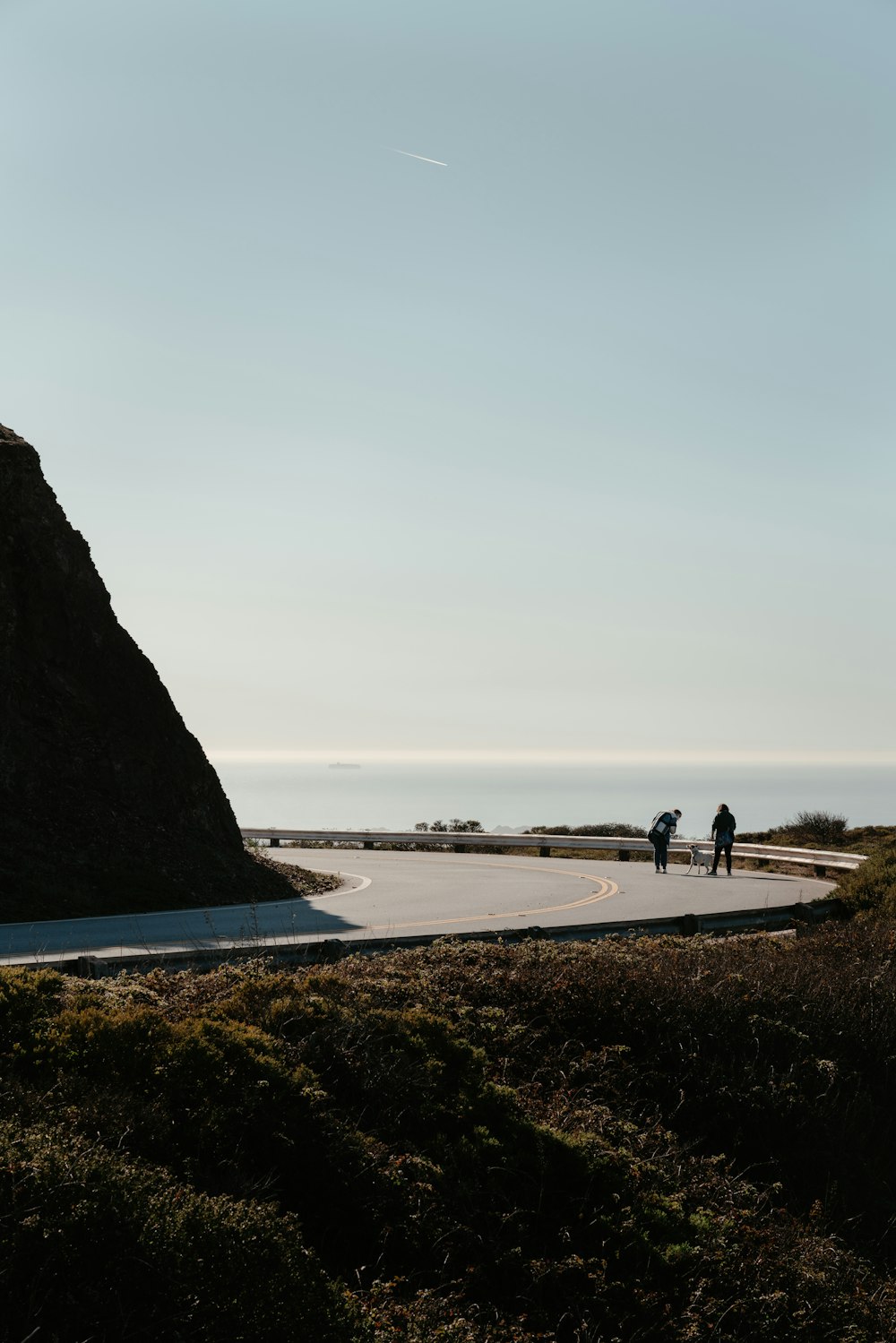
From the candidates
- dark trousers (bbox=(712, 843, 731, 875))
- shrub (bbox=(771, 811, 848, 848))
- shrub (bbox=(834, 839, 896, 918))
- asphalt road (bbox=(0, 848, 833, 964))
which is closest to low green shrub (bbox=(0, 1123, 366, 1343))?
asphalt road (bbox=(0, 848, 833, 964))

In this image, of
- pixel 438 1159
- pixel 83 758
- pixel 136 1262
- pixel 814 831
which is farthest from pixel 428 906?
pixel 814 831

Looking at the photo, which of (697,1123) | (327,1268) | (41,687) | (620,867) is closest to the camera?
(327,1268)

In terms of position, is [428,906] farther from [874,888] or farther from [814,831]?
[814,831]

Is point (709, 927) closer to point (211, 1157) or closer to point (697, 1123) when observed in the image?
point (697, 1123)

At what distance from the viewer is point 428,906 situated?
18594 mm

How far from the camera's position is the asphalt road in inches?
549

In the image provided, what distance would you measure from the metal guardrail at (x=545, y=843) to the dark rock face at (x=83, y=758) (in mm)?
14448

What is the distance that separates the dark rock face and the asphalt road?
1.22m

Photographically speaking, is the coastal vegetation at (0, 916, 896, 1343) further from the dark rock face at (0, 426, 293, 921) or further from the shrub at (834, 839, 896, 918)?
the dark rock face at (0, 426, 293, 921)

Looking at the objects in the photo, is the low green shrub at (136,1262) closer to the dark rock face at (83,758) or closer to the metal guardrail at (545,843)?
the dark rock face at (83,758)

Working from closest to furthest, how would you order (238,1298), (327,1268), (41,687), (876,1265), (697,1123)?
(238,1298)
(327,1268)
(876,1265)
(697,1123)
(41,687)

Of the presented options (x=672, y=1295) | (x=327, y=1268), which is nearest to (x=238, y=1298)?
(x=327, y=1268)

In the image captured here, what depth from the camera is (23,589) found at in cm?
1972

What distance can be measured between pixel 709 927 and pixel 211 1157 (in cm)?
1029
